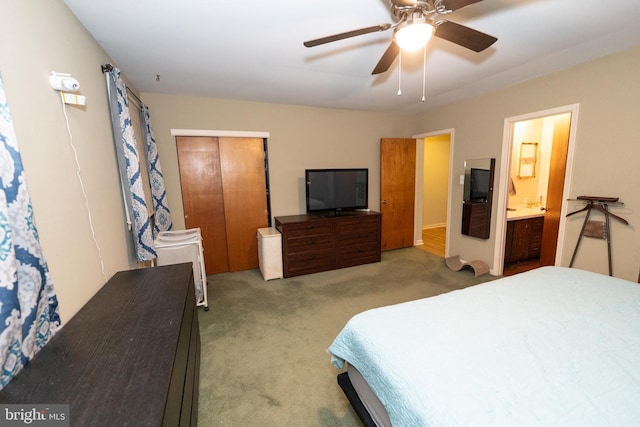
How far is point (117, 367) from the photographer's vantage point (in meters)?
0.91

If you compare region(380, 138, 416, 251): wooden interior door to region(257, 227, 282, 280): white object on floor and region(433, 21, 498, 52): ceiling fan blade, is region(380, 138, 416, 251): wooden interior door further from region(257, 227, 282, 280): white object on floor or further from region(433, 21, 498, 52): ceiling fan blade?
region(433, 21, 498, 52): ceiling fan blade

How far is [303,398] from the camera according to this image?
5.45ft

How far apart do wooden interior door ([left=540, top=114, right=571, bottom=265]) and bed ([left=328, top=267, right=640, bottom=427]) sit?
182cm

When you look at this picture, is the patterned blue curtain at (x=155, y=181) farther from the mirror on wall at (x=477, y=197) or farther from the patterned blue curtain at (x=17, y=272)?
the mirror on wall at (x=477, y=197)

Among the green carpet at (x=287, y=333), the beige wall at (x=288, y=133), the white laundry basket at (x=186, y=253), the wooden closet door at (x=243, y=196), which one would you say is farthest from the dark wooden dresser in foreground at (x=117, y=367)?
the beige wall at (x=288, y=133)

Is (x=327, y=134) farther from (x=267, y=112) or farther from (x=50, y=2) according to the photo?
(x=50, y=2)

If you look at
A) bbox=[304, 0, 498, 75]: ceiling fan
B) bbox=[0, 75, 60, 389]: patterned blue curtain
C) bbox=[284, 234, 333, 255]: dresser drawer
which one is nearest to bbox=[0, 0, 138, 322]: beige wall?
bbox=[0, 75, 60, 389]: patterned blue curtain

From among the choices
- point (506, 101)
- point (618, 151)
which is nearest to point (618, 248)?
point (618, 151)

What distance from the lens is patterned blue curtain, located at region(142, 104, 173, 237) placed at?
2.86 meters

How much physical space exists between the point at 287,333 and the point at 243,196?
2117 millimetres

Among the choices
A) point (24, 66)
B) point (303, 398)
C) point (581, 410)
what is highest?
point (24, 66)

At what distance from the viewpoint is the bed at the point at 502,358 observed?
842mm

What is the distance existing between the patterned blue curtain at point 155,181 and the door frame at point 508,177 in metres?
4.24

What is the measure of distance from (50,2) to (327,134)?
10.5 feet
